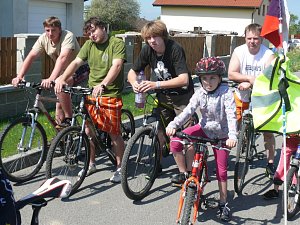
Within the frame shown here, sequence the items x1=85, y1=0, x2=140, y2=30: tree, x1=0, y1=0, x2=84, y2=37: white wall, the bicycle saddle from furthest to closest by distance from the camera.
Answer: x1=85, y1=0, x2=140, y2=30: tree < x1=0, y1=0, x2=84, y2=37: white wall < the bicycle saddle

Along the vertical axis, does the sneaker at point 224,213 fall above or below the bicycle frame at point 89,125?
below

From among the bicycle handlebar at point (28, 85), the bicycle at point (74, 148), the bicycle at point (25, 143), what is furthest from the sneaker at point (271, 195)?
the bicycle handlebar at point (28, 85)

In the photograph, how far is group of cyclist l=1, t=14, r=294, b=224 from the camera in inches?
170

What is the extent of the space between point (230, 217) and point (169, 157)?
81.4 inches

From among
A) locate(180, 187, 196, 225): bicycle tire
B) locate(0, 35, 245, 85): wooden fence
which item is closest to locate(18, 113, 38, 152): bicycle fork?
locate(180, 187, 196, 225): bicycle tire

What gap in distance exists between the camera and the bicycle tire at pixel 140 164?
4496 mm

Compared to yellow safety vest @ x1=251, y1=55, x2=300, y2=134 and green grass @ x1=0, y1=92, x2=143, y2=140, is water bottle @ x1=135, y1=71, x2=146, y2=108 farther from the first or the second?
green grass @ x1=0, y1=92, x2=143, y2=140

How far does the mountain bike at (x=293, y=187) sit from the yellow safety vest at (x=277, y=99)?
41 cm

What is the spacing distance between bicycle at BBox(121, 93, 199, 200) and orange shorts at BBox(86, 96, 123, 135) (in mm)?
403

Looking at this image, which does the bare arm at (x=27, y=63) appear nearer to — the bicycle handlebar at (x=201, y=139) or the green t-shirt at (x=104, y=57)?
the green t-shirt at (x=104, y=57)

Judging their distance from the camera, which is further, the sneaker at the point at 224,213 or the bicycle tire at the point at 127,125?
the bicycle tire at the point at 127,125

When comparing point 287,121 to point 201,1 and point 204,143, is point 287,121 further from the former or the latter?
point 201,1

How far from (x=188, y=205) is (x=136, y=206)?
3.32 ft

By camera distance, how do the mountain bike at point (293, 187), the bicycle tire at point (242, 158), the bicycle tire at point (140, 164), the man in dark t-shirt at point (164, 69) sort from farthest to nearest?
the bicycle tire at point (242, 158)
the man in dark t-shirt at point (164, 69)
the bicycle tire at point (140, 164)
the mountain bike at point (293, 187)
